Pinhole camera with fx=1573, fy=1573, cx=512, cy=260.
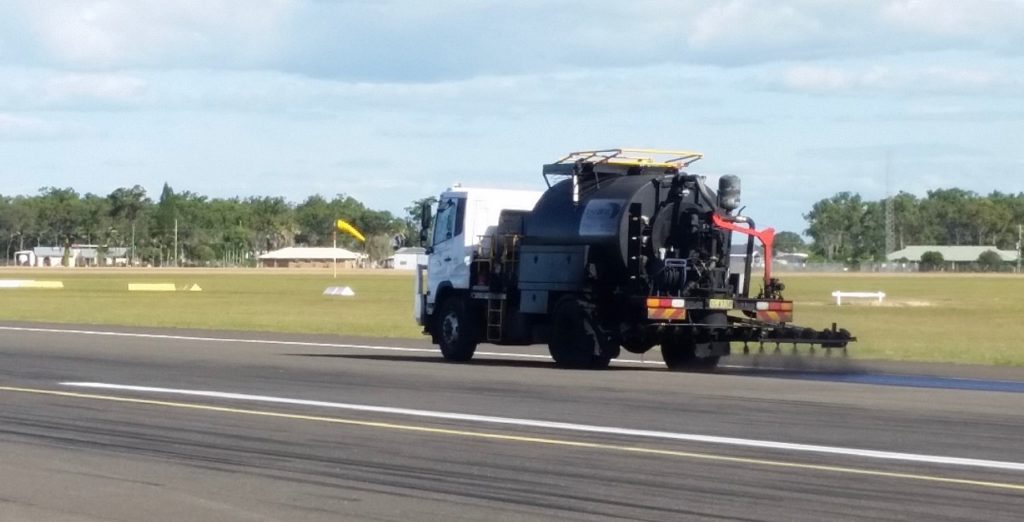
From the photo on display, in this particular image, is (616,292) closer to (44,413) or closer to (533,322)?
(533,322)

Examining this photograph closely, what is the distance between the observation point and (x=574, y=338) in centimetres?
2461

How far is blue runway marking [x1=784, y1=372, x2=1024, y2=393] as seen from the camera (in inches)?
840

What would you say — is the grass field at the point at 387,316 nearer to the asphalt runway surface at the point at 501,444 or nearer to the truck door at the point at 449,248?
the truck door at the point at 449,248

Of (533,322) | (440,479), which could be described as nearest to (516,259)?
(533,322)

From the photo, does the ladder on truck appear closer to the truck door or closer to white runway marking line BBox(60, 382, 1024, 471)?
the truck door

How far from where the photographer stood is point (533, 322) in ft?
84.2

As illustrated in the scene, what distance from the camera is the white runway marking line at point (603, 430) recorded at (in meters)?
13.2

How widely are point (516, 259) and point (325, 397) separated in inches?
301

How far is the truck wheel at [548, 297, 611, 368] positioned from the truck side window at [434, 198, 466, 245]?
2.78 metres

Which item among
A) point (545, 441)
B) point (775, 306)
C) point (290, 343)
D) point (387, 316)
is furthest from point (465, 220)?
point (387, 316)

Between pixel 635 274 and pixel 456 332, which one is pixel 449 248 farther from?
pixel 635 274

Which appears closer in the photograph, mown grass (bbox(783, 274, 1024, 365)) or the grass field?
mown grass (bbox(783, 274, 1024, 365))

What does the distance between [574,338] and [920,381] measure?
5316 mm

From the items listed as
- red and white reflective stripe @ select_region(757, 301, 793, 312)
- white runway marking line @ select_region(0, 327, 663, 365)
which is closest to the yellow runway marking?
red and white reflective stripe @ select_region(757, 301, 793, 312)
